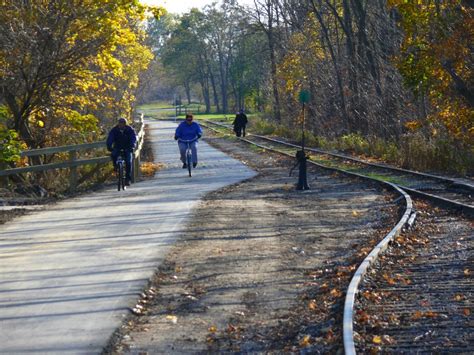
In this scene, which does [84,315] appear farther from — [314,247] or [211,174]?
[211,174]

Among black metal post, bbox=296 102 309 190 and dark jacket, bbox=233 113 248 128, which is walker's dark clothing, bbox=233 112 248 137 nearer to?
dark jacket, bbox=233 113 248 128

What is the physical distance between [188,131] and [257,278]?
15.5 metres

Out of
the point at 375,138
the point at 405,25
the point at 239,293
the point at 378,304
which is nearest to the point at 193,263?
the point at 239,293

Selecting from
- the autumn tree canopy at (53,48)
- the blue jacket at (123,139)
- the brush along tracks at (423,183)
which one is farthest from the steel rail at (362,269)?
the autumn tree canopy at (53,48)

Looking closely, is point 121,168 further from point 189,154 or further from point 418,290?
point 418,290

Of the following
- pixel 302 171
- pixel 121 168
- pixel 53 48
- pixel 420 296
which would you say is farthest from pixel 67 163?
pixel 420 296

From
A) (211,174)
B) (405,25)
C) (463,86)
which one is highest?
(405,25)

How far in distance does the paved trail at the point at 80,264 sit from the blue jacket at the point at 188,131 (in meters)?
4.85

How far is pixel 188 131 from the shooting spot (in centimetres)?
2555

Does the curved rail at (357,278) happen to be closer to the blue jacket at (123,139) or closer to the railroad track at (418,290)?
the railroad track at (418,290)

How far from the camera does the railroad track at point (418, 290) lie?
7.52 m

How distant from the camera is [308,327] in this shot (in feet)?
26.2

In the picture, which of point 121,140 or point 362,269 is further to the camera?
point 121,140

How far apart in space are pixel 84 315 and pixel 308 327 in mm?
1995
